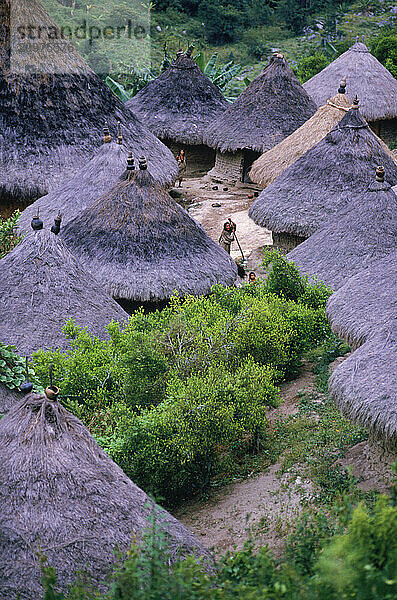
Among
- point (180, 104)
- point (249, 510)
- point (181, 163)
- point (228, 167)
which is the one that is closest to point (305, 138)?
point (181, 163)

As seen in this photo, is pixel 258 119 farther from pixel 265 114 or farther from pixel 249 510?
pixel 249 510

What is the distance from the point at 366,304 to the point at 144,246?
14.1 feet

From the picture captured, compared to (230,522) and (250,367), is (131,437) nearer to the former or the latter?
(230,522)

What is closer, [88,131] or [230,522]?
[230,522]

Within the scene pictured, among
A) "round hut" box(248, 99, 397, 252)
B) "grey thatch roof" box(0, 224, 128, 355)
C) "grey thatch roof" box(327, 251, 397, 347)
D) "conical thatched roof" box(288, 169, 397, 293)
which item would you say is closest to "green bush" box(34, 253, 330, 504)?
"grey thatch roof" box(0, 224, 128, 355)

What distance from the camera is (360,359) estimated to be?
7531mm

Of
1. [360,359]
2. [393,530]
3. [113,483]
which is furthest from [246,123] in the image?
[393,530]

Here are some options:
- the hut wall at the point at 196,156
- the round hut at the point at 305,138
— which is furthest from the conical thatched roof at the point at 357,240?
the hut wall at the point at 196,156

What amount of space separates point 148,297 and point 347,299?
3.59 meters

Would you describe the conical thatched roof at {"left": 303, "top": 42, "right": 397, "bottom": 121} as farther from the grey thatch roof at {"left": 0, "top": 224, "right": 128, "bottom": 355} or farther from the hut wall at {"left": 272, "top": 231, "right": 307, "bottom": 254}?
the grey thatch roof at {"left": 0, "top": 224, "right": 128, "bottom": 355}

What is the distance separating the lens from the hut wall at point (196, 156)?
22828mm

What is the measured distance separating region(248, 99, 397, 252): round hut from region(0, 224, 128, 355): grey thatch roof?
19.6 ft

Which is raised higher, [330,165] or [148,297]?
[330,165]

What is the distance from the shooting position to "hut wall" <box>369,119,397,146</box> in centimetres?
2375
